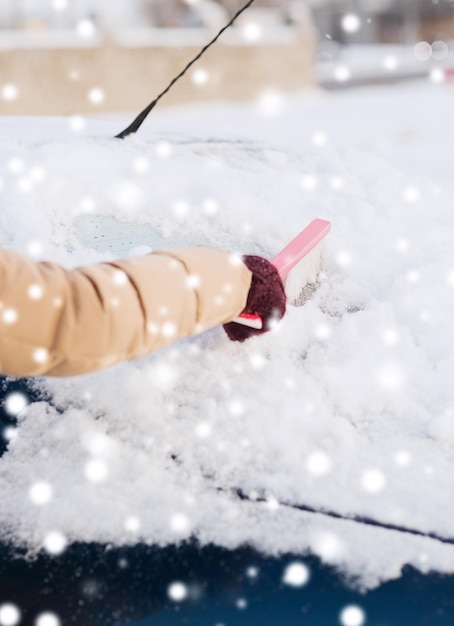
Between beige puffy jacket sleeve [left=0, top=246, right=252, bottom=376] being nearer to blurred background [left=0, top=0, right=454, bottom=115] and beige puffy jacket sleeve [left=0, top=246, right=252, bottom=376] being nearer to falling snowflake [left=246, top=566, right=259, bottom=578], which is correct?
falling snowflake [left=246, top=566, right=259, bottom=578]

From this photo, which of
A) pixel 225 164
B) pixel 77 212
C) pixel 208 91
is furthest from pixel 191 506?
pixel 208 91

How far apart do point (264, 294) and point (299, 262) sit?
0.84 feet

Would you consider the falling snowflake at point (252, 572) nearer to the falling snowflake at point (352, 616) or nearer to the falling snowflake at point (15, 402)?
the falling snowflake at point (352, 616)

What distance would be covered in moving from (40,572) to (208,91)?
56.6ft

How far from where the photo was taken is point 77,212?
1779mm

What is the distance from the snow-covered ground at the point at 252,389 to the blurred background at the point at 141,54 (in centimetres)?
1302

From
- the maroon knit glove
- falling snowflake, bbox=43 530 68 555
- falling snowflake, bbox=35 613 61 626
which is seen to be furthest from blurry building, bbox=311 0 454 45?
falling snowflake, bbox=35 613 61 626

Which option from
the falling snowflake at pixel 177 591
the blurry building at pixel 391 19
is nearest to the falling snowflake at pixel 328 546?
the falling snowflake at pixel 177 591

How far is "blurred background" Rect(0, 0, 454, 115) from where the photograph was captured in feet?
47.5

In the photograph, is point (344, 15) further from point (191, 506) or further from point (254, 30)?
point (191, 506)

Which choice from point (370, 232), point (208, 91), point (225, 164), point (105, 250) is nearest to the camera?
point (105, 250)

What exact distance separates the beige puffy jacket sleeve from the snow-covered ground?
0.52 feet

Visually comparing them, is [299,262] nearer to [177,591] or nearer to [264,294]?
[264,294]

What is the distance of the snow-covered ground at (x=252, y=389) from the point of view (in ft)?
3.46
